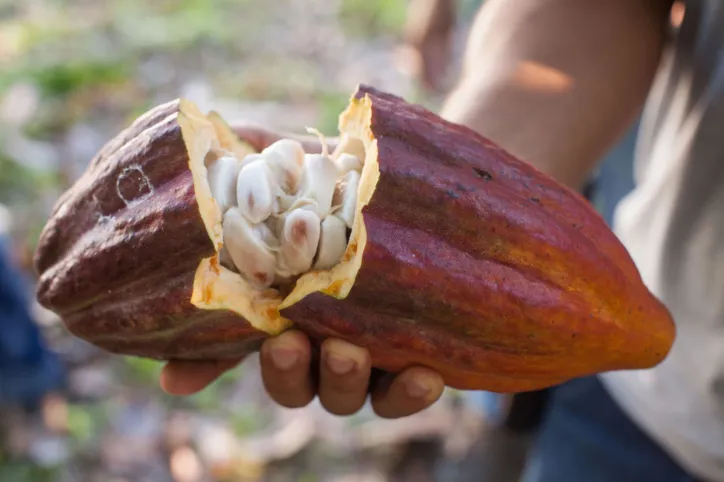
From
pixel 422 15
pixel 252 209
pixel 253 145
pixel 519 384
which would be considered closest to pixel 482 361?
pixel 519 384

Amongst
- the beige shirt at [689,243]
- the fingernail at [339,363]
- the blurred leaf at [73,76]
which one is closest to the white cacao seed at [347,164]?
the fingernail at [339,363]

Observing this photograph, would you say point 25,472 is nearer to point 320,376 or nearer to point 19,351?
point 19,351

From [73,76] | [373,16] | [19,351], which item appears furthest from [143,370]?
[373,16]

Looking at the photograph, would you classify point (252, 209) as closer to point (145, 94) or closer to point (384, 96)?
point (384, 96)

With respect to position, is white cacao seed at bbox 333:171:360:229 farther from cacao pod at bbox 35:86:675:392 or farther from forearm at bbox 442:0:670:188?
forearm at bbox 442:0:670:188

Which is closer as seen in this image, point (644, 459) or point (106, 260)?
point (106, 260)

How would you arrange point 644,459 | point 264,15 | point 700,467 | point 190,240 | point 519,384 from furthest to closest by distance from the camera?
1. point 264,15
2. point 644,459
3. point 700,467
4. point 519,384
5. point 190,240
